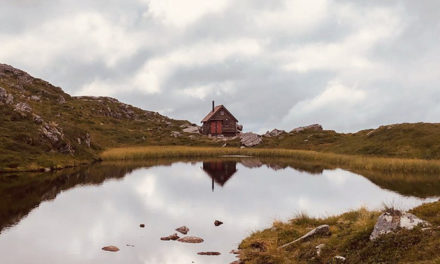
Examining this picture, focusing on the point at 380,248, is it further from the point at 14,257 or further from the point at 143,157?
the point at 143,157

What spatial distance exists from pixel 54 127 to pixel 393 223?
73.4m

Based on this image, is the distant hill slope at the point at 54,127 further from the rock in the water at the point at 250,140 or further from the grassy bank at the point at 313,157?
the rock in the water at the point at 250,140

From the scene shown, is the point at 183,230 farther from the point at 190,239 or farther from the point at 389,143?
the point at 389,143

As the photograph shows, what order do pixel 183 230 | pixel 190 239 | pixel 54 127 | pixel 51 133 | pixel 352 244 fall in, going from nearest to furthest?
pixel 352 244 → pixel 190 239 → pixel 183 230 → pixel 51 133 → pixel 54 127

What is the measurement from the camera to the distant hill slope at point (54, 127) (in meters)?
63.8

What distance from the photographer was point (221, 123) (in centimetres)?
13838

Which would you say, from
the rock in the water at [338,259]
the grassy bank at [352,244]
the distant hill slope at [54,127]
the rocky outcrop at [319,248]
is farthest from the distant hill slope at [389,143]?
the rock in the water at [338,259]

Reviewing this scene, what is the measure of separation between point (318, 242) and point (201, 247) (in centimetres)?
745

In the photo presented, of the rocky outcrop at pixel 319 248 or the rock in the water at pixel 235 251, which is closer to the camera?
the rocky outcrop at pixel 319 248

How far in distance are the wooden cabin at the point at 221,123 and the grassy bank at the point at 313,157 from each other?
107 feet

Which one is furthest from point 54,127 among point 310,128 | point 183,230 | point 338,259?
point 310,128

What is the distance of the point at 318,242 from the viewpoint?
715 inches

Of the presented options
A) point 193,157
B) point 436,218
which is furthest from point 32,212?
point 193,157

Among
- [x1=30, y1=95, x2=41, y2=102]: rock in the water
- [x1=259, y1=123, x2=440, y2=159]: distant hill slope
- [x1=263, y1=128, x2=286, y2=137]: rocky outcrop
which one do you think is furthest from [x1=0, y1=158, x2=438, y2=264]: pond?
[x1=30, y1=95, x2=41, y2=102]: rock in the water
